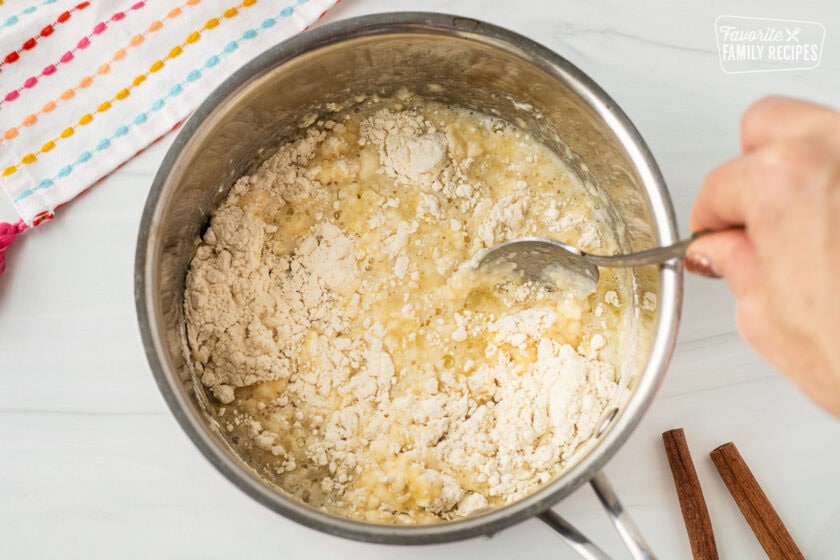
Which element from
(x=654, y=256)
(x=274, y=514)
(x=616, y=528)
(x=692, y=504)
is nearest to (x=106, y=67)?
(x=274, y=514)

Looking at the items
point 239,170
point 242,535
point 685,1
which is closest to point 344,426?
point 242,535

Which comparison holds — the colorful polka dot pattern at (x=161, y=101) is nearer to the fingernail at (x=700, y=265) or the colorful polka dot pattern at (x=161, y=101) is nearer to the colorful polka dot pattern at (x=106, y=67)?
the colorful polka dot pattern at (x=106, y=67)

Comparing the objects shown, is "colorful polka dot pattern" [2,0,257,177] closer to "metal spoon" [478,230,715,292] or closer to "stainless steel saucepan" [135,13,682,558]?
"stainless steel saucepan" [135,13,682,558]

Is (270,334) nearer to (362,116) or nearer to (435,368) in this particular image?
(435,368)

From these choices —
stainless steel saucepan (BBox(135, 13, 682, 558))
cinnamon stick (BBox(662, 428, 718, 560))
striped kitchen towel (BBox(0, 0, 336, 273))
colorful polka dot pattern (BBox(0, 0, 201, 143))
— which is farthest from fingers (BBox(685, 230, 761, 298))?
colorful polka dot pattern (BBox(0, 0, 201, 143))

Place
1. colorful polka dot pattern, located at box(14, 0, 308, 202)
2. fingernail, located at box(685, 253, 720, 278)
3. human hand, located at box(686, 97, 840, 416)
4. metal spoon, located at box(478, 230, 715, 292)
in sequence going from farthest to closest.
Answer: colorful polka dot pattern, located at box(14, 0, 308, 202) < metal spoon, located at box(478, 230, 715, 292) < fingernail, located at box(685, 253, 720, 278) < human hand, located at box(686, 97, 840, 416)

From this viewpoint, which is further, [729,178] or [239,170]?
[239,170]
